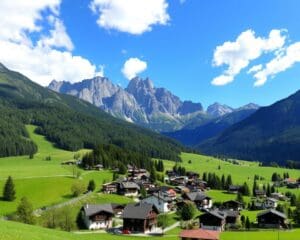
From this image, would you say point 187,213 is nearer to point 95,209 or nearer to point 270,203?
point 95,209

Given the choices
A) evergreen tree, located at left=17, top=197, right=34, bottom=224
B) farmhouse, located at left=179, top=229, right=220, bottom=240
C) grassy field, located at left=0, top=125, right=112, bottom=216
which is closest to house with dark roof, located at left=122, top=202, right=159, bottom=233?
grassy field, located at left=0, top=125, right=112, bottom=216

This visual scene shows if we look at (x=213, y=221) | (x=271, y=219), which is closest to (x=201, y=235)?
(x=213, y=221)

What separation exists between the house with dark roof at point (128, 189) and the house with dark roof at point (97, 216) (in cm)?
4155

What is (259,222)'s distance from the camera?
125938 millimetres

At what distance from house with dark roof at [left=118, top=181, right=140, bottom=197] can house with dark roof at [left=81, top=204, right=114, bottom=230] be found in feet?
136

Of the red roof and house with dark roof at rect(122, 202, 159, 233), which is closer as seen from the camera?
the red roof

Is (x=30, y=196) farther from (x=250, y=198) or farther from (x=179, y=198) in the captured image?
(x=250, y=198)

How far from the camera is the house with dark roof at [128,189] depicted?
167000 millimetres

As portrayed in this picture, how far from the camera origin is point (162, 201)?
147250 millimetres

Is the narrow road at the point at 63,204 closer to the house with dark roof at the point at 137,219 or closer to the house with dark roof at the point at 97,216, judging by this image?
the house with dark roof at the point at 97,216

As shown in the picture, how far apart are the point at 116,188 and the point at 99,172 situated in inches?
1160

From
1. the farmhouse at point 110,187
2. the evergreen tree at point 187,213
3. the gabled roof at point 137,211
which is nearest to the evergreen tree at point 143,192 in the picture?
the farmhouse at point 110,187

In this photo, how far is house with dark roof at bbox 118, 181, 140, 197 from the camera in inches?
6575

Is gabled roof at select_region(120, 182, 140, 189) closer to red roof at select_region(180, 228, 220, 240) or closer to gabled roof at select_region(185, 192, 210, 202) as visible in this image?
gabled roof at select_region(185, 192, 210, 202)
